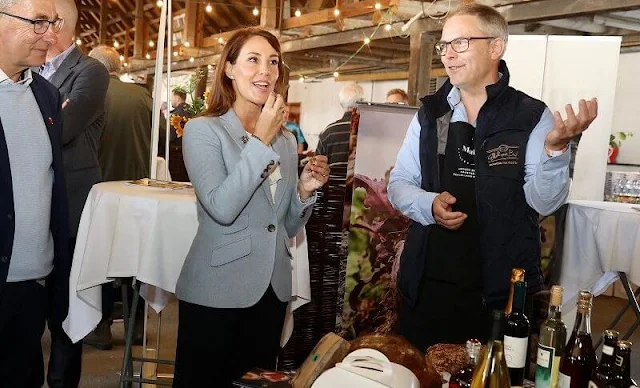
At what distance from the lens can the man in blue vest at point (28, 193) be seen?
6.04 ft

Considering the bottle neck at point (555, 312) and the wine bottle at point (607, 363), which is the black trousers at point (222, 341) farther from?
the wine bottle at point (607, 363)

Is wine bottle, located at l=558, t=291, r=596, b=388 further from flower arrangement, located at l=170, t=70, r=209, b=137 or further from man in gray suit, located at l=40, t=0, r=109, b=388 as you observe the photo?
man in gray suit, located at l=40, t=0, r=109, b=388

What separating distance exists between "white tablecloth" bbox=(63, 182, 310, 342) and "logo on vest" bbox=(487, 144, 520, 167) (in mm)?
1109

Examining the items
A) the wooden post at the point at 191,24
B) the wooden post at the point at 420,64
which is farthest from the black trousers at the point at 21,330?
the wooden post at the point at 191,24

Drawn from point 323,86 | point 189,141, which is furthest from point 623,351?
point 323,86

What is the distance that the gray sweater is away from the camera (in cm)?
186

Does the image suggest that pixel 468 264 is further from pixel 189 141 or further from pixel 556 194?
pixel 189 141

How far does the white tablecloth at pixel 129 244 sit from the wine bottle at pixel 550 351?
4.78 feet

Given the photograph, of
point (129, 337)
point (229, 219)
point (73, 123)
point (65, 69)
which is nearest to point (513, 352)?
point (229, 219)

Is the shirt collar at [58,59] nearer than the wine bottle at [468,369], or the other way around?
the wine bottle at [468,369]

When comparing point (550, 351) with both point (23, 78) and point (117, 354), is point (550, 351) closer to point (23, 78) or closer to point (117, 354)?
point (23, 78)

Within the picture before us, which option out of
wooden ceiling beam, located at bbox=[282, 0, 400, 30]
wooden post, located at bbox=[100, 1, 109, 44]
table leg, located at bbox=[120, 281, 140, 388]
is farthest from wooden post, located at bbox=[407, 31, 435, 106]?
wooden post, located at bbox=[100, 1, 109, 44]

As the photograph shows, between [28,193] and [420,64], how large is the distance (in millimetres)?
4883

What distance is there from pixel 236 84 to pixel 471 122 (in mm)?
737
